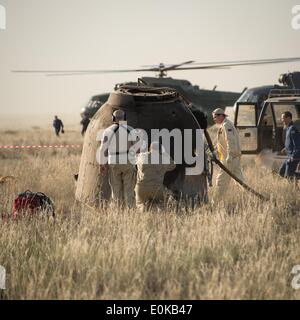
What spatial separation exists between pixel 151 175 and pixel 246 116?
6.95 meters

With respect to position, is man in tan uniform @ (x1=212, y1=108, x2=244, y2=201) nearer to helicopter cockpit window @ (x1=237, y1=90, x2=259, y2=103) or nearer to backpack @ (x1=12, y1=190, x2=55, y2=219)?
backpack @ (x1=12, y1=190, x2=55, y2=219)

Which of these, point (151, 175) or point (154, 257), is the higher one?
point (151, 175)

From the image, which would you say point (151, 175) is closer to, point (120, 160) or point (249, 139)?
point (120, 160)

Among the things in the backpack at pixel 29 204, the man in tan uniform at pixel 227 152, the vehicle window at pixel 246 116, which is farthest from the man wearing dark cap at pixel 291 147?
the backpack at pixel 29 204

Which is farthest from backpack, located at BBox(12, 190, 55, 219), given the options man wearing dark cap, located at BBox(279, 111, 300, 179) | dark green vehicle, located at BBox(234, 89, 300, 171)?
dark green vehicle, located at BBox(234, 89, 300, 171)

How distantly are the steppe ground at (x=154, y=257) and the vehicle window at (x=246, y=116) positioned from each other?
6.53m

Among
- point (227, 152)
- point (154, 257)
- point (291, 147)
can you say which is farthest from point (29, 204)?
point (291, 147)

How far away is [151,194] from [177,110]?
153 cm

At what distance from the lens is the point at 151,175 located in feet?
26.4

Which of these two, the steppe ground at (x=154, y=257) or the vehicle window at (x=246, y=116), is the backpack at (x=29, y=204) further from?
the vehicle window at (x=246, y=116)

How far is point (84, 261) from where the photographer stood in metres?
5.48

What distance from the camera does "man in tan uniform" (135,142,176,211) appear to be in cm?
800
